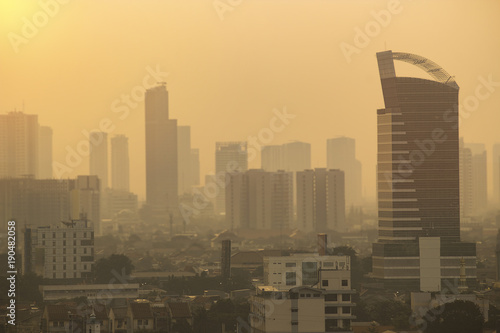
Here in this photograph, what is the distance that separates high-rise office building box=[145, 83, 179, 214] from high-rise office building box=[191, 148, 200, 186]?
5.97 m

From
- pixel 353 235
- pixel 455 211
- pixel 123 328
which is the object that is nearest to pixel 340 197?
pixel 353 235

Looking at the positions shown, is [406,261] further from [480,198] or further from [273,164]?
[273,164]

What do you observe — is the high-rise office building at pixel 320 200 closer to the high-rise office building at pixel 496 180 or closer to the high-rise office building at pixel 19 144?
the high-rise office building at pixel 496 180

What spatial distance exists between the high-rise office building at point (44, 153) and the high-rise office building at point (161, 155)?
2360 centimetres

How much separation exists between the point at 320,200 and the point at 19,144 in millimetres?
19231

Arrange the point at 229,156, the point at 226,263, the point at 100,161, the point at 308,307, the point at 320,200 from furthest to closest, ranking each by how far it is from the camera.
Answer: the point at 100,161 < the point at 229,156 < the point at 320,200 < the point at 226,263 < the point at 308,307

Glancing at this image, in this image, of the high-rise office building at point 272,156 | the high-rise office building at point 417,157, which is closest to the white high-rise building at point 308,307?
the high-rise office building at point 417,157

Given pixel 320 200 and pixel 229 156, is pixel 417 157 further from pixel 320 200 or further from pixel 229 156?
pixel 229 156

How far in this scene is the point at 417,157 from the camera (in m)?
33.7

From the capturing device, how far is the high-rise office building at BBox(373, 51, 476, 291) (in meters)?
33.4

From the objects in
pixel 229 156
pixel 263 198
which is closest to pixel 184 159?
pixel 229 156

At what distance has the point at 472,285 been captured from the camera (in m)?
30.9

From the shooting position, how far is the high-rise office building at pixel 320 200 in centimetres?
6875

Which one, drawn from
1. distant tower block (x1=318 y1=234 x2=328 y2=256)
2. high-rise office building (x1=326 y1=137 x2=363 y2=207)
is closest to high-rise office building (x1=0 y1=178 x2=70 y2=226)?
distant tower block (x1=318 y1=234 x2=328 y2=256)
